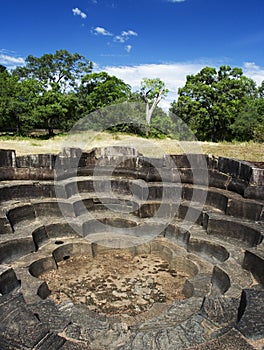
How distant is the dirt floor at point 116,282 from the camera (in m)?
5.97

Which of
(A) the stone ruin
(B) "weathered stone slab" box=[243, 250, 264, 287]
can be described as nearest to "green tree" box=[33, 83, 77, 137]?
(A) the stone ruin

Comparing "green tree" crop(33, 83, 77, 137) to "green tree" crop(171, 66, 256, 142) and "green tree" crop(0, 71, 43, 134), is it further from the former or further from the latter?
"green tree" crop(171, 66, 256, 142)

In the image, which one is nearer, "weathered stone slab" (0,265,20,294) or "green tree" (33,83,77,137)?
"weathered stone slab" (0,265,20,294)

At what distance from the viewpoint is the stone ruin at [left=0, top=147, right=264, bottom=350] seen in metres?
4.04

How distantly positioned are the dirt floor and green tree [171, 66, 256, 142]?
26.3 metres

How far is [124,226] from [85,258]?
1575mm

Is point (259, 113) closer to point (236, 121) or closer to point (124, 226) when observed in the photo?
point (236, 121)

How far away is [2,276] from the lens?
220 inches

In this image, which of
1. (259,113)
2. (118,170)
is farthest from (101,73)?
(118,170)

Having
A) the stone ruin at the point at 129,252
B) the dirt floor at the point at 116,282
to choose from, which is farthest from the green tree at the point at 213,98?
the dirt floor at the point at 116,282

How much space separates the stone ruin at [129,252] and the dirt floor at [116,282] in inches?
1.0

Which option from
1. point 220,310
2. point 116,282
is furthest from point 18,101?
point 220,310

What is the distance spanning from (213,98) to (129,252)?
27.4m

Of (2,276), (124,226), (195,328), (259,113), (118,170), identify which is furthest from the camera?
(259,113)
